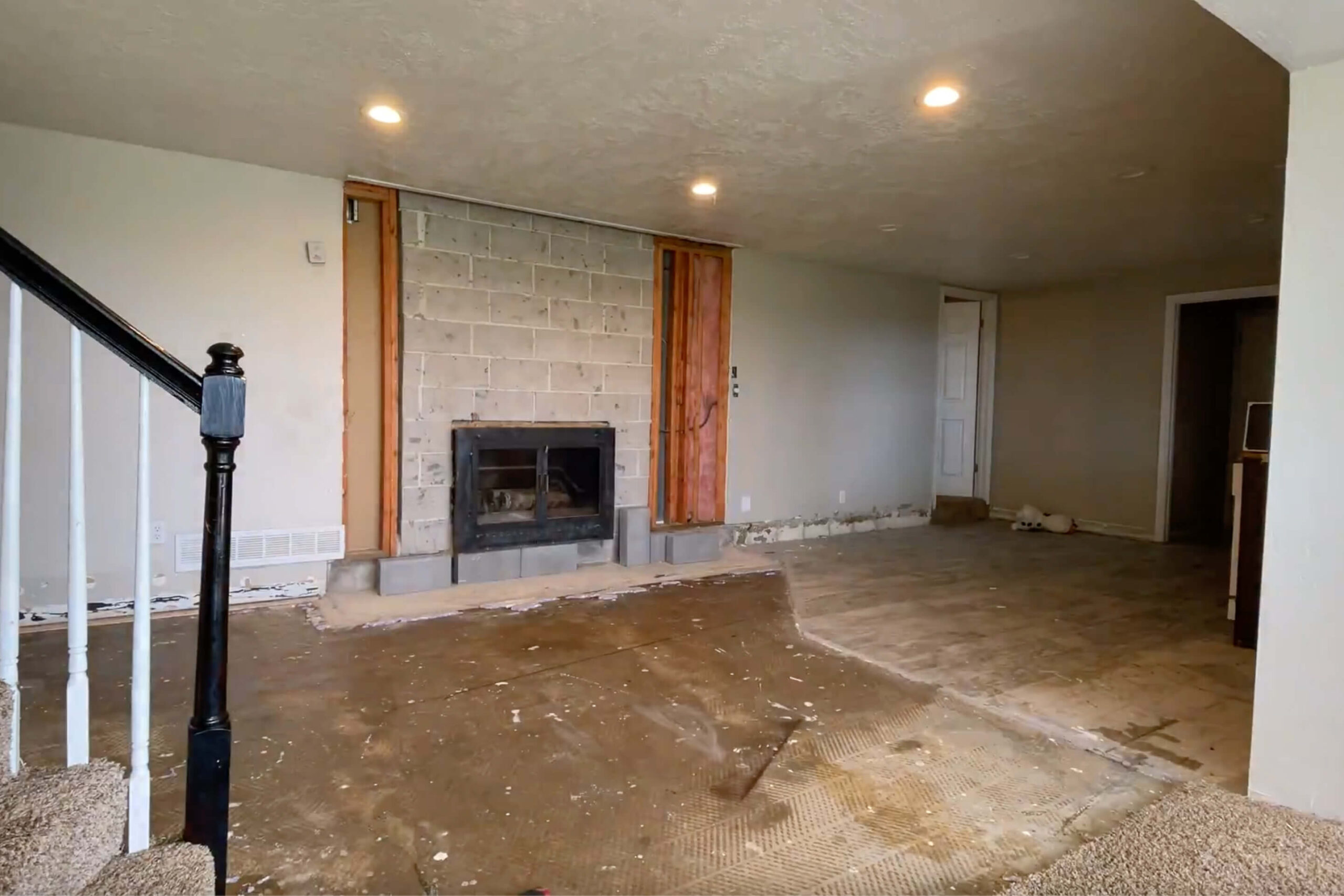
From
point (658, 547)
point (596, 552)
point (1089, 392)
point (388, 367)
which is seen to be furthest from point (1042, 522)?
point (388, 367)

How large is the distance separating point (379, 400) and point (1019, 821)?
12.3ft

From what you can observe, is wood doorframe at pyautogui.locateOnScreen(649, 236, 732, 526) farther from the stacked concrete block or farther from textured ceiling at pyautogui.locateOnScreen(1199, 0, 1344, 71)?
textured ceiling at pyautogui.locateOnScreen(1199, 0, 1344, 71)

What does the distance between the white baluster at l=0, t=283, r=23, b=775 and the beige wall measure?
722 cm

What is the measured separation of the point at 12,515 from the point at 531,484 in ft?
11.4

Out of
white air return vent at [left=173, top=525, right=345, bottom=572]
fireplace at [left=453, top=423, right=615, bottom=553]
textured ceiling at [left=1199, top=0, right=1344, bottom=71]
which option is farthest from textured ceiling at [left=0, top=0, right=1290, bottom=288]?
white air return vent at [left=173, top=525, right=345, bottom=572]

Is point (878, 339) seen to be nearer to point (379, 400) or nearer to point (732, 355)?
point (732, 355)

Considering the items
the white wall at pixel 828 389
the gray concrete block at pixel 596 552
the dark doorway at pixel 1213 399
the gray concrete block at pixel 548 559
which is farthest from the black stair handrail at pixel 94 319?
the dark doorway at pixel 1213 399

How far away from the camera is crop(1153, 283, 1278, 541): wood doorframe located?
6109 millimetres

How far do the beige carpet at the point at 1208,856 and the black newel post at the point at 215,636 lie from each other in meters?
1.74

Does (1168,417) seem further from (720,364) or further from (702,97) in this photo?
(702,97)

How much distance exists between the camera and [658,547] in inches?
200

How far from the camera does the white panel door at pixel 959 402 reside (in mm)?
7340

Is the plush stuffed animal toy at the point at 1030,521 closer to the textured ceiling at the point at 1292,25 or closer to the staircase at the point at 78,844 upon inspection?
the textured ceiling at the point at 1292,25

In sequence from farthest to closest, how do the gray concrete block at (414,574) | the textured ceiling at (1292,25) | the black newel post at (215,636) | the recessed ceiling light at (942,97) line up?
the gray concrete block at (414,574)
the recessed ceiling light at (942,97)
the textured ceiling at (1292,25)
the black newel post at (215,636)
